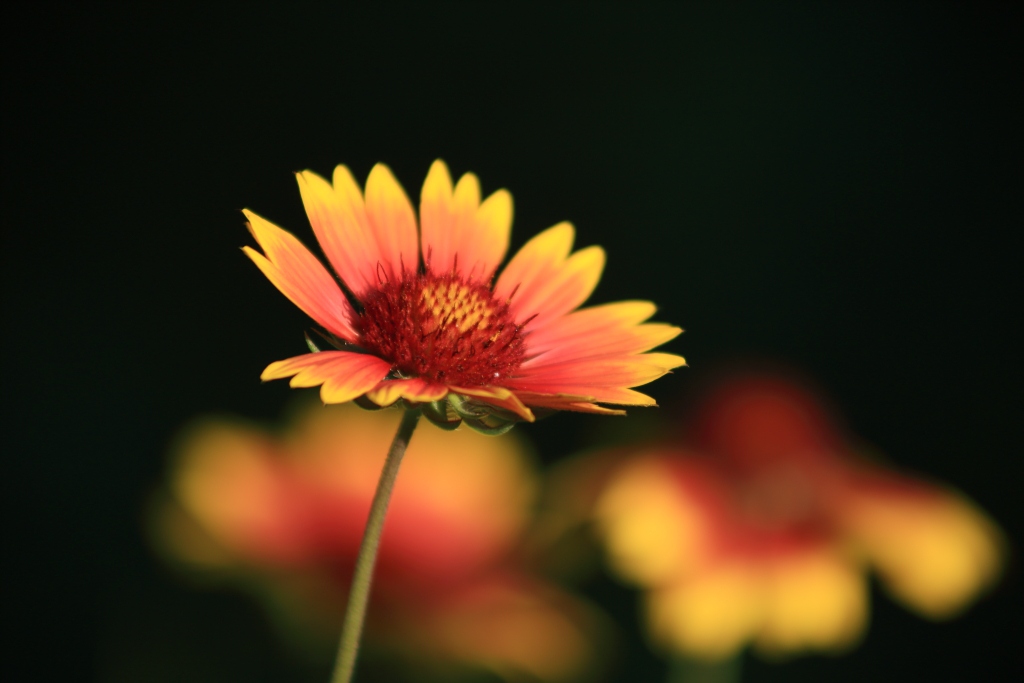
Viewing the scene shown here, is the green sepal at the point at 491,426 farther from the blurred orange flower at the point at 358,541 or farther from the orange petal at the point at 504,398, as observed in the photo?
the blurred orange flower at the point at 358,541

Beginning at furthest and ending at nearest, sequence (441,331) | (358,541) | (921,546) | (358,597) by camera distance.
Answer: (921,546), (358,541), (441,331), (358,597)

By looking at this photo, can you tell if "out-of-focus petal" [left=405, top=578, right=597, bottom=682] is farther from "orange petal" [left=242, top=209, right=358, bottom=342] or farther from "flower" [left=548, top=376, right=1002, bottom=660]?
"orange petal" [left=242, top=209, right=358, bottom=342]

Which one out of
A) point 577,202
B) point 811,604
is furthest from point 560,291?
point 577,202

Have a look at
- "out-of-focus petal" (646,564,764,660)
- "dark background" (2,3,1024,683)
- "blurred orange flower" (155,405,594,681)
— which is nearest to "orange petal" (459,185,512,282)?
"blurred orange flower" (155,405,594,681)

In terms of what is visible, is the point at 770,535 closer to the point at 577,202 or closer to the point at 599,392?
the point at 599,392

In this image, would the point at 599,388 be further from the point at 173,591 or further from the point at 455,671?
the point at 173,591

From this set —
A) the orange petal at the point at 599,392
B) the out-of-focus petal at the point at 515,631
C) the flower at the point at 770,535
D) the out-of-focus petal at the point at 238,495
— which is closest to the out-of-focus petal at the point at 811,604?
the flower at the point at 770,535
